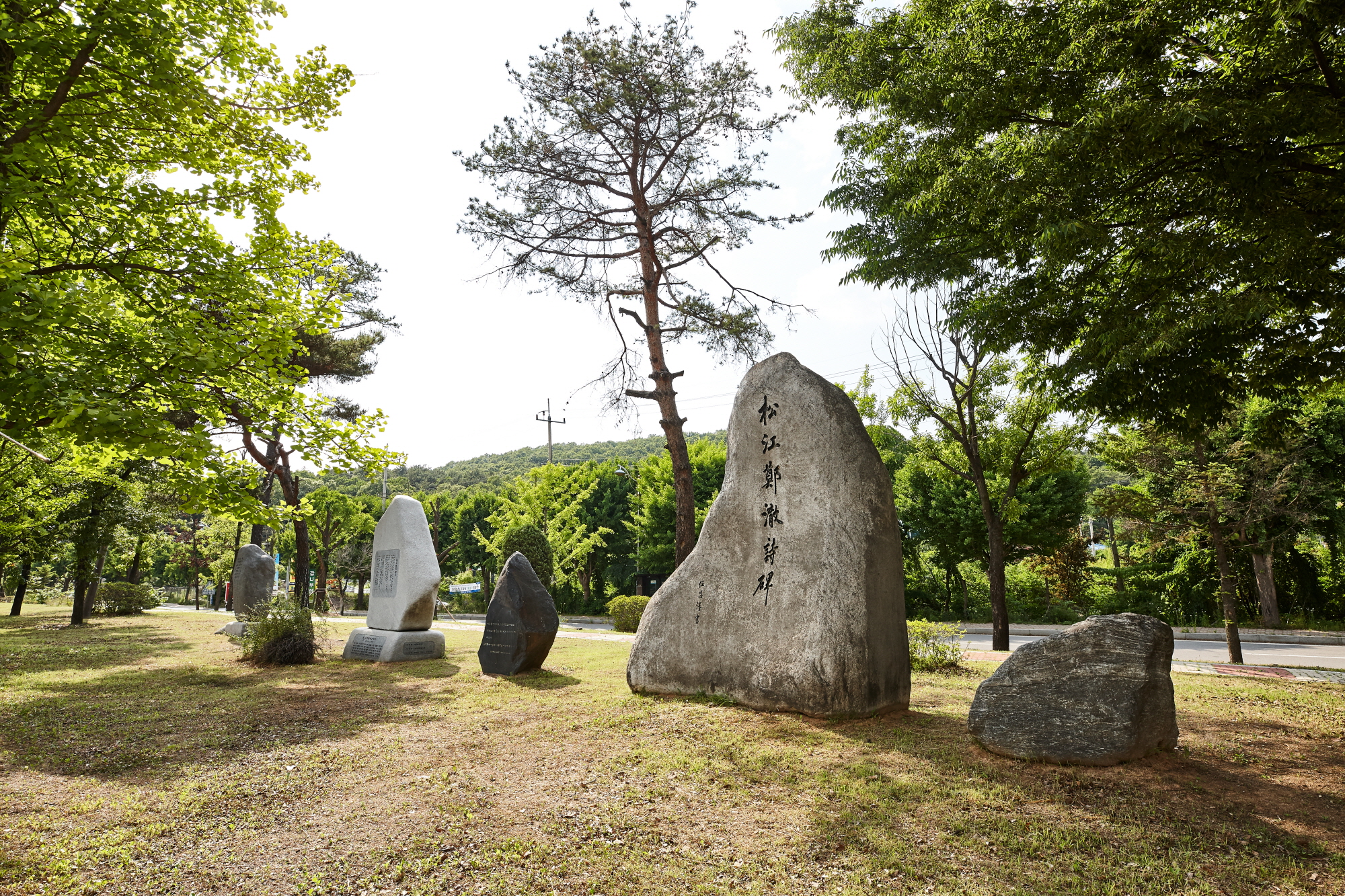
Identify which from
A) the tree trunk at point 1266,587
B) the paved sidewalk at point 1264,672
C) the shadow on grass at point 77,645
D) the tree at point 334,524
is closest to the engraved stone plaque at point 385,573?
the shadow on grass at point 77,645

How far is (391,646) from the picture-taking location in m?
11.7

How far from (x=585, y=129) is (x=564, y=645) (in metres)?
10.8

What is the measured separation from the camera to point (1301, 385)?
302 inches

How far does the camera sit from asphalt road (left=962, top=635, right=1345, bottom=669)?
42.3 ft

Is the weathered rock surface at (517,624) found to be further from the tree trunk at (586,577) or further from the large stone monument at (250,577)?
the tree trunk at (586,577)

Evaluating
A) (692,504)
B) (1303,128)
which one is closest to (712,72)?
(692,504)

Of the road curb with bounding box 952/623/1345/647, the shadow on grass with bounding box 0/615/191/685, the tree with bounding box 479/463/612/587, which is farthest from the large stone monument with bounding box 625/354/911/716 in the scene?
the tree with bounding box 479/463/612/587

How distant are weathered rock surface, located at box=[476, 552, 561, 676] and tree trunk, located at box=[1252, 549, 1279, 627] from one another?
21306mm

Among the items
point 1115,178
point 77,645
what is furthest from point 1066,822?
point 77,645

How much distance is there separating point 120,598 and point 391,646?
766 inches

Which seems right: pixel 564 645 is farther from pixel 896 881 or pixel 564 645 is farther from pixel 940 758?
pixel 896 881

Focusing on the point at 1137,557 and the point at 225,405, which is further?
the point at 1137,557

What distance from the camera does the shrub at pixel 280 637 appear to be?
11297 mm

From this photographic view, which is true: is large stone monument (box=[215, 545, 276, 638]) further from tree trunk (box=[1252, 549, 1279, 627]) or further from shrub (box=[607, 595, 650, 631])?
tree trunk (box=[1252, 549, 1279, 627])
